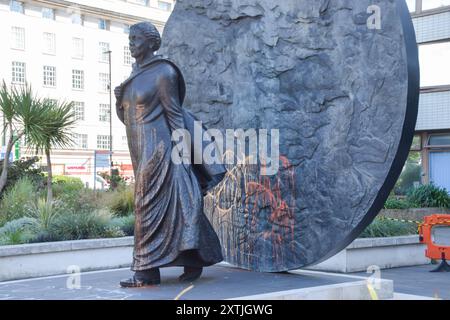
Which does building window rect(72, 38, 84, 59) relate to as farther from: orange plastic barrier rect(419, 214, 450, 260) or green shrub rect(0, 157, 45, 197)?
orange plastic barrier rect(419, 214, 450, 260)

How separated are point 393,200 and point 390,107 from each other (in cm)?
1164

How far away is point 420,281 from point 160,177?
15.5 feet

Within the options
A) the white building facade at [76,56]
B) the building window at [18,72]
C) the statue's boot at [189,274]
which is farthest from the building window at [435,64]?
the building window at [18,72]

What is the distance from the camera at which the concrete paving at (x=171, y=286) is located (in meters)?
6.76

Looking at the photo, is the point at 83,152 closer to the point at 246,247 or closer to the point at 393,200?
the point at 393,200

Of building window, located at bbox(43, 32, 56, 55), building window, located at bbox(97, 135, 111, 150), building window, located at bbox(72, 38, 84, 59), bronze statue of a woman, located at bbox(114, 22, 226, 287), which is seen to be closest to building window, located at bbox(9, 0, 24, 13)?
building window, located at bbox(43, 32, 56, 55)

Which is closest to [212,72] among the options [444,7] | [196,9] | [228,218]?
[196,9]

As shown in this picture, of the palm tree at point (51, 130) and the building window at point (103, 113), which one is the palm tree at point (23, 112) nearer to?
the palm tree at point (51, 130)

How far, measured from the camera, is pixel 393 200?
18484 millimetres

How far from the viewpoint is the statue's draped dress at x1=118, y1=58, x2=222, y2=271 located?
7.01 metres

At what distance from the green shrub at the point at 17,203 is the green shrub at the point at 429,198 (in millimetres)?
10329

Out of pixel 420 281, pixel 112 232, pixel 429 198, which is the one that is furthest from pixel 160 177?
pixel 429 198

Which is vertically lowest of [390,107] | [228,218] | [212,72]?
[228,218]

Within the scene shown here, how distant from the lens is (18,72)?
1861 inches
